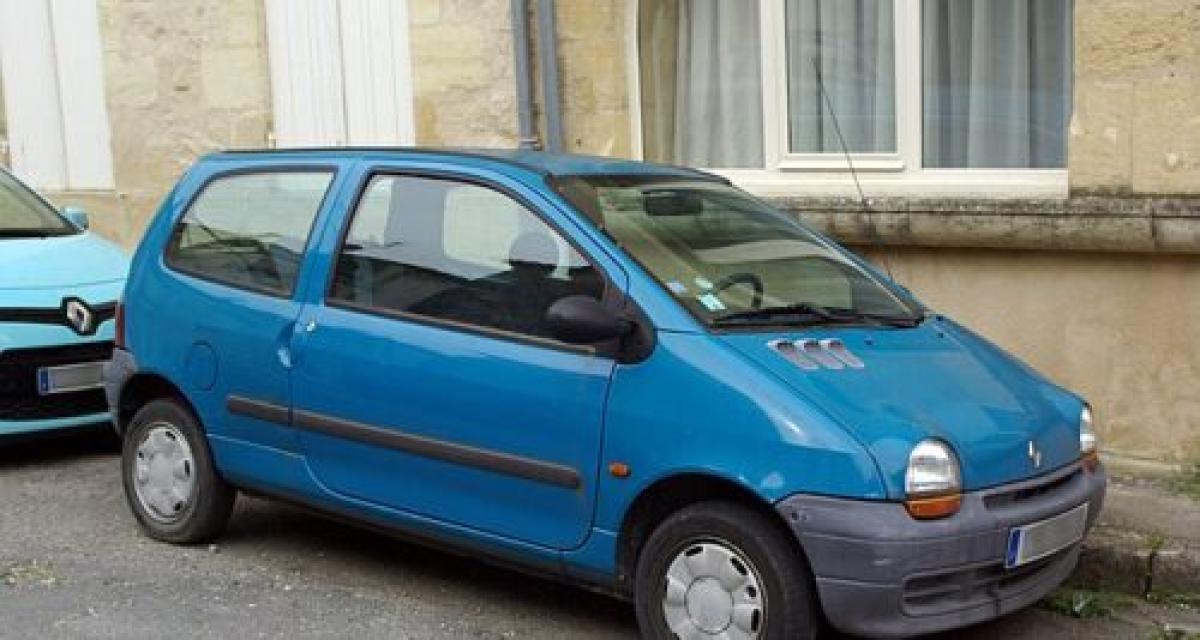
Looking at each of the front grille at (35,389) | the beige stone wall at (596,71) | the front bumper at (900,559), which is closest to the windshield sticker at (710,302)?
the front bumper at (900,559)

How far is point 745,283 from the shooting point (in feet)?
15.8

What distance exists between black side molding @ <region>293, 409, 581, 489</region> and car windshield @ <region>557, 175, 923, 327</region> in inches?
26.2

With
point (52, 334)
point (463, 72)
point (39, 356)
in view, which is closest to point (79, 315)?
point (52, 334)

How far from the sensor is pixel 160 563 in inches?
224

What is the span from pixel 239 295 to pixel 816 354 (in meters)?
2.27

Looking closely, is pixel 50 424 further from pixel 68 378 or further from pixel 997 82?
pixel 997 82

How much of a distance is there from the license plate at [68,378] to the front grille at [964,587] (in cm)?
431

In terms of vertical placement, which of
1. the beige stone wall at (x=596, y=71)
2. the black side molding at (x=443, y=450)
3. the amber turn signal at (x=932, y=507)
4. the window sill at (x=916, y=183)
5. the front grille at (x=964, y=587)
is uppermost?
the beige stone wall at (x=596, y=71)

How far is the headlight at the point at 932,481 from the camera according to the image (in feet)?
13.5

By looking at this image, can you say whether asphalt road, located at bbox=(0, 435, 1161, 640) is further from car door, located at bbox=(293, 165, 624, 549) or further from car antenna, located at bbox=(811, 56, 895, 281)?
car antenna, located at bbox=(811, 56, 895, 281)

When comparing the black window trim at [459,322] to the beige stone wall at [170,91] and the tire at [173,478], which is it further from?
the beige stone wall at [170,91]

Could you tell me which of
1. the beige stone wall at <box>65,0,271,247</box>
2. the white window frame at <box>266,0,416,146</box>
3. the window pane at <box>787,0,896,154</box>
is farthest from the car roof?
the beige stone wall at <box>65,0,271,247</box>

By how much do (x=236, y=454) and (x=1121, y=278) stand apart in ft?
13.0

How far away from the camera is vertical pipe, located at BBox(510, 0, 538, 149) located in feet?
28.9
